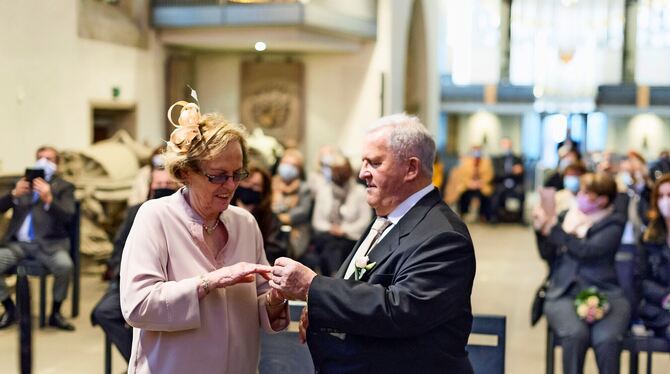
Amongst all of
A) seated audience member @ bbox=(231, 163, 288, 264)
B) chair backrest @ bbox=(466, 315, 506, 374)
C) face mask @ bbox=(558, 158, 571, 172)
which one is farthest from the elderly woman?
face mask @ bbox=(558, 158, 571, 172)

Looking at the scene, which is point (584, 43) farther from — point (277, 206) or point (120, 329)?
point (120, 329)

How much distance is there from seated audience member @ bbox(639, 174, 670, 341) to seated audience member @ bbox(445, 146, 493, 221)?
1326cm

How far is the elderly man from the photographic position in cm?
283

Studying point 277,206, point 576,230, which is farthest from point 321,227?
point 576,230

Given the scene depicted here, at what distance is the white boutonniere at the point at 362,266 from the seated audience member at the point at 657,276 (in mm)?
3302

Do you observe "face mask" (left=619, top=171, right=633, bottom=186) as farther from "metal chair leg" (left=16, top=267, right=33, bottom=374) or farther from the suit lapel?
the suit lapel

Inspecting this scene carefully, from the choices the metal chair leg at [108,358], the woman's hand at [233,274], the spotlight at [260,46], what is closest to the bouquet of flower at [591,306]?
the metal chair leg at [108,358]

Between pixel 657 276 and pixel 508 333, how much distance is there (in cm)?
279

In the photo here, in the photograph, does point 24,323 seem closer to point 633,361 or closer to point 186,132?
point 186,132

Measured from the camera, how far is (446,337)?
293 cm

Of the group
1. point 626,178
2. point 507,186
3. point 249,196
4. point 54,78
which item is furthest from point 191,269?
point 507,186

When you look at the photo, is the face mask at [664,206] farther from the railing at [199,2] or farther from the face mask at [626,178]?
the railing at [199,2]

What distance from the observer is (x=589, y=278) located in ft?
20.2

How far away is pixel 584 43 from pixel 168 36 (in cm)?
2533
